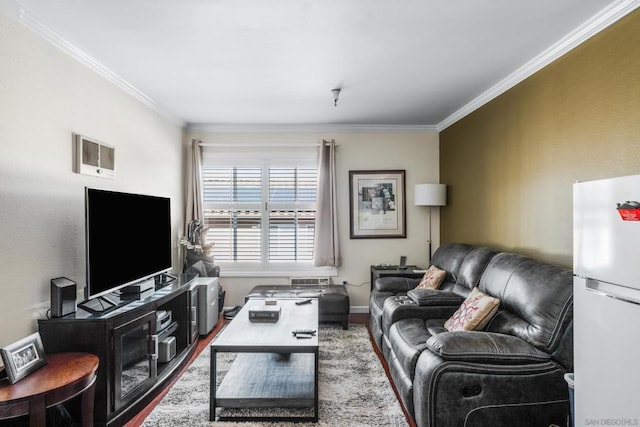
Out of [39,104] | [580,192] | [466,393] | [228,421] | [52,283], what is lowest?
[228,421]

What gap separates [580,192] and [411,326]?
1.56 metres

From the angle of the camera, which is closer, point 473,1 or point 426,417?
point 426,417

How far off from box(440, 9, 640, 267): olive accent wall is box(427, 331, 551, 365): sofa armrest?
902mm

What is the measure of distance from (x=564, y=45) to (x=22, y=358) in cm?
392

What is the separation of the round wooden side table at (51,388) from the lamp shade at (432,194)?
3.84 m

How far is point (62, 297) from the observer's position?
2.24m

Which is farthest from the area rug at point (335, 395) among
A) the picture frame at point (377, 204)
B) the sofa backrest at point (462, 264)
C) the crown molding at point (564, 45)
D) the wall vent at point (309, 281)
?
the crown molding at point (564, 45)

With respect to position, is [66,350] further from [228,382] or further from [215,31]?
[215,31]

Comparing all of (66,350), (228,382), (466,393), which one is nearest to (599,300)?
(466,393)

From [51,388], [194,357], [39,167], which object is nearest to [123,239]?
[39,167]

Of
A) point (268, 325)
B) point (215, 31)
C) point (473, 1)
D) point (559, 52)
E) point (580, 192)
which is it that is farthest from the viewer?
point (268, 325)

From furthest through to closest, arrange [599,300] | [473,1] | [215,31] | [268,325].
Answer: [268,325] → [215,31] → [473,1] → [599,300]

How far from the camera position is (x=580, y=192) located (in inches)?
65.4

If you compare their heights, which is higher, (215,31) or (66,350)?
(215,31)
